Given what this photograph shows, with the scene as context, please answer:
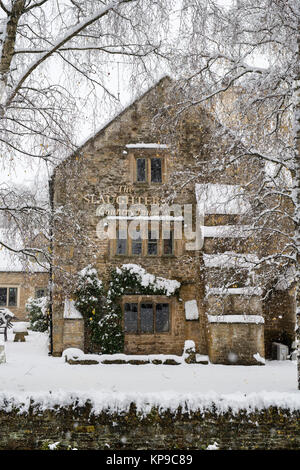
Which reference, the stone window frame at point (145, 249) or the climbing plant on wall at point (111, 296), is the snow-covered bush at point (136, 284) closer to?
the climbing plant on wall at point (111, 296)

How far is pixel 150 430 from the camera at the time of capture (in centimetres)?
667

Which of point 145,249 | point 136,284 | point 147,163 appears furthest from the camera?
point 147,163

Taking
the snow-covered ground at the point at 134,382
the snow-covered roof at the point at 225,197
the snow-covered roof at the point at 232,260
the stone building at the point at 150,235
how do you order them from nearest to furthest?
the snow-covered ground at the point at 134,382, the snow-covered roof at the point at 225,197, the snow-covered roof at the point at 232,260, the stone building at the point at 150,235

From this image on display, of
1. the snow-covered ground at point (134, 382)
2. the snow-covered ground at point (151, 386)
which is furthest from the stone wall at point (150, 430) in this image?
the snow-covered ground at point (134, 382)

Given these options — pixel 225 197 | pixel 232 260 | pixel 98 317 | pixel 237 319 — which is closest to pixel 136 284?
pixel 98 317

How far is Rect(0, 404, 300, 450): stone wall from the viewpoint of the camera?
Result: 6.66 meters

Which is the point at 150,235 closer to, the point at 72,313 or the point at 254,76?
the point at 72,313

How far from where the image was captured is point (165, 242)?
1569 centimetres

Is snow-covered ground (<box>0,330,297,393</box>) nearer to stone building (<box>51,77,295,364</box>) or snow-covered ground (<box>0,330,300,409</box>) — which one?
snow-covered ground (<box>0,330,300,409</box>)

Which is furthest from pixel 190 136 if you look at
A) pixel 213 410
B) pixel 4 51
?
pixel 213 410

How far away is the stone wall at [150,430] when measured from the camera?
6660 mm

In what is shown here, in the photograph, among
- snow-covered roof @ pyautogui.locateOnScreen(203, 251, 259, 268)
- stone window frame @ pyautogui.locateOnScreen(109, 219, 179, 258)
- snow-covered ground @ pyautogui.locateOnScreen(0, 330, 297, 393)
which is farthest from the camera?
stone window frame @ pyautogui.locateOnScreen(109, 219, 179, 258)

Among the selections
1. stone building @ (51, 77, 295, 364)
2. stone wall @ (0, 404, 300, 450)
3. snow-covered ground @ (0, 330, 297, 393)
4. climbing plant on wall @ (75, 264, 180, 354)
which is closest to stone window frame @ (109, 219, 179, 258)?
stone building @ (51, 77, 295, 364)
